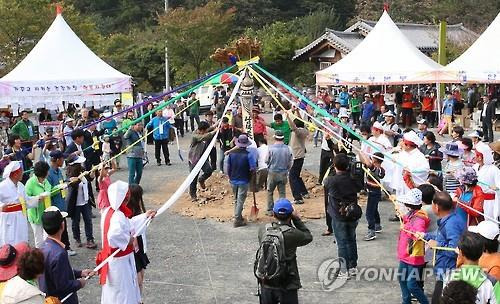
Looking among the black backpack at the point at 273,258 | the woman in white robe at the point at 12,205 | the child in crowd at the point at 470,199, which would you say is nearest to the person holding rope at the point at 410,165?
the child in crowd at the point at 470,199

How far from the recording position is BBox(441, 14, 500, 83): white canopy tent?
1641 cm

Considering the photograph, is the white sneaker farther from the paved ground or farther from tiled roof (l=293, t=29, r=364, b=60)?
tiled roof (l=293, t=29, r=364, b=60)

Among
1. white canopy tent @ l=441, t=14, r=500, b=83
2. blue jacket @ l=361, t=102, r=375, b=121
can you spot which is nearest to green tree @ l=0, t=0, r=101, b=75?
blue jacket @ l=361, t=102, r=375, b=121

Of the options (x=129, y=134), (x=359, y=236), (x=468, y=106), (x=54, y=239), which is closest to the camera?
(x=54, y=239)

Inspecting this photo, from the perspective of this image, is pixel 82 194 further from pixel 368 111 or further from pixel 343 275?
pixel 368 111

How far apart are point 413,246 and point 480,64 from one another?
1216cm

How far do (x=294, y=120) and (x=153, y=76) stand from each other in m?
28.4

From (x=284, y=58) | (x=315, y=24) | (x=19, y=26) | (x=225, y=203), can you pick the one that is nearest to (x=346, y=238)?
(x=225, y=203)

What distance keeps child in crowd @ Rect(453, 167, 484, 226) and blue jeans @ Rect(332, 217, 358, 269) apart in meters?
1.34

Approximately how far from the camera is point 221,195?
12469 millimetres

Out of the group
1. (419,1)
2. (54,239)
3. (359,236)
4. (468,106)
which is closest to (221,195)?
(359,236)

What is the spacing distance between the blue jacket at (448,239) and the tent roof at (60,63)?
508 inches

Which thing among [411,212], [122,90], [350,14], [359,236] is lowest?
[359,236]

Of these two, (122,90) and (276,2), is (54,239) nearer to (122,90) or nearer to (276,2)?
(122,90)
